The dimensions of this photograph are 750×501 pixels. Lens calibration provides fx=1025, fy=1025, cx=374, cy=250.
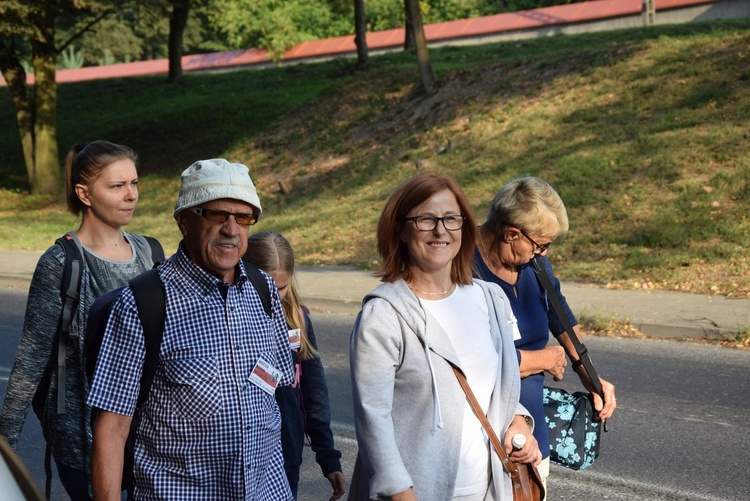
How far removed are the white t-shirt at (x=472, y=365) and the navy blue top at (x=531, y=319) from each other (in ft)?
2.18

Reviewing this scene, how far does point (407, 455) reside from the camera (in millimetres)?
3041

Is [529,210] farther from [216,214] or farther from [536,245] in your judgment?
[216,214]

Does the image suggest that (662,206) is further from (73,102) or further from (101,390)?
(73,102)

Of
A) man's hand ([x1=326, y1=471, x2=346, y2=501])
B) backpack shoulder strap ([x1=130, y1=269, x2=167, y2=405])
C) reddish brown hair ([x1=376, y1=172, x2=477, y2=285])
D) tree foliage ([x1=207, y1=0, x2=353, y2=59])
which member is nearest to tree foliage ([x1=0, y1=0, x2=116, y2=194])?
man's hand ([x1=326, y1=471, x2=346, y2=501])

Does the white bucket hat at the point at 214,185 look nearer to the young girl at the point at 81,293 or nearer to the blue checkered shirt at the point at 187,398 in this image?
the blue checkered shirt at the point at 187,398

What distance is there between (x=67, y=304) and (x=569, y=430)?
1.99m

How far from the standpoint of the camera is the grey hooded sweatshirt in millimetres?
2977

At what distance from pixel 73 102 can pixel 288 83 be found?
9904 millimetres

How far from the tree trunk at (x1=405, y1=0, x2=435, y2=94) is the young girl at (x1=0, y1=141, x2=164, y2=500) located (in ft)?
76.9

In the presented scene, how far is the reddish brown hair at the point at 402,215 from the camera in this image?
323cm

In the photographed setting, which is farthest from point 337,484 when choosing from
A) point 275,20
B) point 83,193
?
point 275,20

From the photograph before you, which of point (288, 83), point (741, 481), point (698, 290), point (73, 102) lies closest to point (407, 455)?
point (741, 481)

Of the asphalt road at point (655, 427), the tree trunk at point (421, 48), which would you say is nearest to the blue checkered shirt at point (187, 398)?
the asphalt road at point (655, 427)

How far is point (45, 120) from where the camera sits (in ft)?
101
